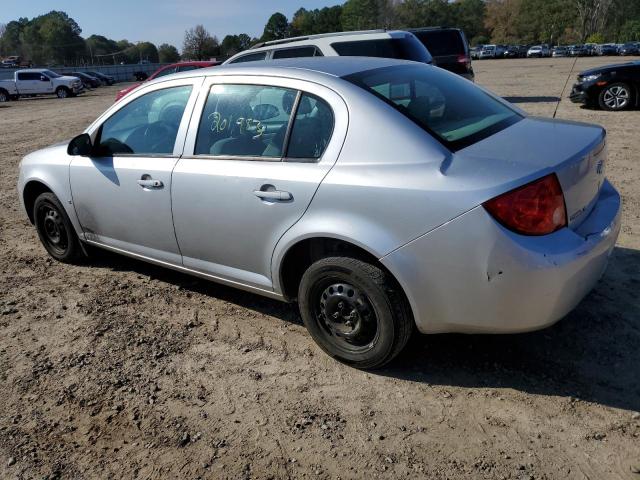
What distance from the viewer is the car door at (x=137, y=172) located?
3.87m

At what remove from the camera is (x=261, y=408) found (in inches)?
118

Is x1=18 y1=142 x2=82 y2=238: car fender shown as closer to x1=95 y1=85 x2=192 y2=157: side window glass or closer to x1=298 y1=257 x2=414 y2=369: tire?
x1=95 y1=85 x2=192 y2=157: side window glass

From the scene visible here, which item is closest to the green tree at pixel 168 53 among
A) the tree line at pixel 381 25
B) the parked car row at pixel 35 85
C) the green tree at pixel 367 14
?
the tree line at pixel 381 25

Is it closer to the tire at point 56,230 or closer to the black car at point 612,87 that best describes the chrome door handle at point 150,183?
the tire at point 56,230

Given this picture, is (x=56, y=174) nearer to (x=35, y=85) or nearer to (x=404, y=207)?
(x=404, y=207)

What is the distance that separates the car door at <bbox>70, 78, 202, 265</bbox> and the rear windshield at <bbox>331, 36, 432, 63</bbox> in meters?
6.02

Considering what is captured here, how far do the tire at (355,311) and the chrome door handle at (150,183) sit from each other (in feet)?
4.27

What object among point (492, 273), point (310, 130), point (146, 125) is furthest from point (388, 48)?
point (492, 273)

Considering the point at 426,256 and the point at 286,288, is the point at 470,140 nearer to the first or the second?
the point at 426,256

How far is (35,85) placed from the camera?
3406cm

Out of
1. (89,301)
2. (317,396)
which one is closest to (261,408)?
(317,396)

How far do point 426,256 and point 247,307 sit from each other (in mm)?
1837

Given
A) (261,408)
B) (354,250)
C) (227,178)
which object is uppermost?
(227,178)

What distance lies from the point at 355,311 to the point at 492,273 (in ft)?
2.77
